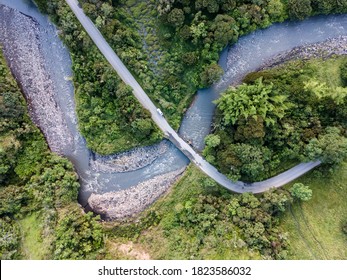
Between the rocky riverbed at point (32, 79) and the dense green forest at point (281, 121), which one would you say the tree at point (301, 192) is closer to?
the dense green forest at point (281, 121)

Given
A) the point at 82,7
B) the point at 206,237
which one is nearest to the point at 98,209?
the point at 206,237

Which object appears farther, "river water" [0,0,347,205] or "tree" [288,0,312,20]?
"river water" [0,0,347,205]

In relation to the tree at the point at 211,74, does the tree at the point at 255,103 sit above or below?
below

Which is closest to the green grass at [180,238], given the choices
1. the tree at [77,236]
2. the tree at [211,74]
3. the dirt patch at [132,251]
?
the dirt patch at [132,251]

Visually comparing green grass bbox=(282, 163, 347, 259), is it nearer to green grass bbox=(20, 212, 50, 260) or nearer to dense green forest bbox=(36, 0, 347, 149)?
dense green forest bbox=(36, 0, 347, 149)

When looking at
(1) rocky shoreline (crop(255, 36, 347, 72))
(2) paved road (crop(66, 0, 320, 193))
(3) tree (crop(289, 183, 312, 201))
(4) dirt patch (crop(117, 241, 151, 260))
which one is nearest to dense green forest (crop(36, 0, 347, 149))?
(2) paved road (crop(66, 0, 320, 193))

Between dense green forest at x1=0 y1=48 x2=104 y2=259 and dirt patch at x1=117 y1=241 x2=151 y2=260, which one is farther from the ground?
dense green forest at x1=0 y1=48 x2=104 y2=259

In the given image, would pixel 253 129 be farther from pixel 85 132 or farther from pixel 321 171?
pixel 85 132
